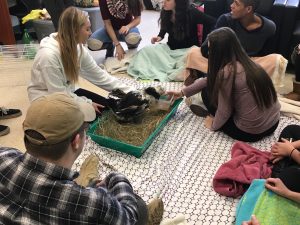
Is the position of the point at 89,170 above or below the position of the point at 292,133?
below

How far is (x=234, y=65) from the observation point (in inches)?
70.9

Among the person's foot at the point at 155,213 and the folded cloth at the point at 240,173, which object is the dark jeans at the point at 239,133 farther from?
the person's foot at the point at 155,213

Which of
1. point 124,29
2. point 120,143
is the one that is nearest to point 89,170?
point 120,143

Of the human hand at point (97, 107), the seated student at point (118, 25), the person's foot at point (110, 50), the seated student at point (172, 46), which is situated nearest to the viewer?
the human hand at point (97, 107)

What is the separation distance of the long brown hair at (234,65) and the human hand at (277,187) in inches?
20.3

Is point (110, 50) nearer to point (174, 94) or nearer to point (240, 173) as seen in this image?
point (174, 94)

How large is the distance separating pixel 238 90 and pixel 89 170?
888 mm

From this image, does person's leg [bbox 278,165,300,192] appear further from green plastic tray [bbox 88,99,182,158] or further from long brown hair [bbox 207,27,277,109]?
green plastic tray [bbox 88,99,182,158]

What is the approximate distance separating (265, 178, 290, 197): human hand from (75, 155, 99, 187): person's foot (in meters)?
0.78

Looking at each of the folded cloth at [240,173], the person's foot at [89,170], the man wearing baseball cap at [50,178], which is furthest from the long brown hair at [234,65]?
the man wearing baseball cap at [50,178]

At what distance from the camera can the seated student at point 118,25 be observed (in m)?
3.05

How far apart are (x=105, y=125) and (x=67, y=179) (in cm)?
110

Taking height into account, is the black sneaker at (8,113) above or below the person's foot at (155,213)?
below

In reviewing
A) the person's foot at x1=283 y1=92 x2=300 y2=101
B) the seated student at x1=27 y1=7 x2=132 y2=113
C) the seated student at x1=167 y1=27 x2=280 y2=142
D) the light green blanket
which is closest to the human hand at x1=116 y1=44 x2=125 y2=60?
the light green blanket
